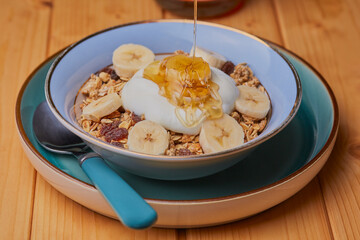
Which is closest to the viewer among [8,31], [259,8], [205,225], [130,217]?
[130,217]

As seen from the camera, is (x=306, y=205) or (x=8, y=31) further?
(x=8, y=31)

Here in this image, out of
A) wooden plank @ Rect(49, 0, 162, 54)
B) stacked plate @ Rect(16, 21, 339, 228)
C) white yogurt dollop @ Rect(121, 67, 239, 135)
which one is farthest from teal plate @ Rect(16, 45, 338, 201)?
wooden plank @ Rect(49, 0, 162, 54)

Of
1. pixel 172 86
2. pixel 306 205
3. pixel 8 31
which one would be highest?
pixel 8 31

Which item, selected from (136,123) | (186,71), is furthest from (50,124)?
(186,71)

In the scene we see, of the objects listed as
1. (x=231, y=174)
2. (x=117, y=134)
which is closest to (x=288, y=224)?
(x=231, y=174)

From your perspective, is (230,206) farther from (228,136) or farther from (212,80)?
(212,80)

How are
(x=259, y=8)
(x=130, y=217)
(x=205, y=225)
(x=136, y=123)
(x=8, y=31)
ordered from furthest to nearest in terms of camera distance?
(x=259, y=8), (x=8, y=31), (x=136, y=123), (x=205, y=225), (x=130, y=217)

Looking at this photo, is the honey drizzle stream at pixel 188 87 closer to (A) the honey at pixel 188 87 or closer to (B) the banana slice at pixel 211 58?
(A) the honey at pixel 188 87
